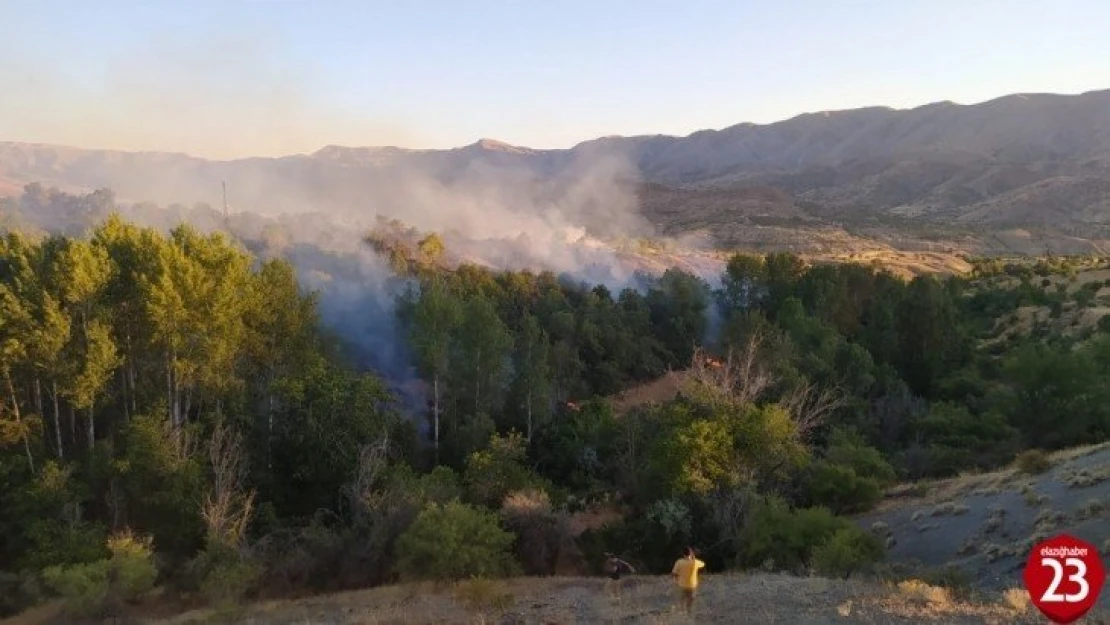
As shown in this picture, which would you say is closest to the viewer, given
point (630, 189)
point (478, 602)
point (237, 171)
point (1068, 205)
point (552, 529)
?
point (478, 602)

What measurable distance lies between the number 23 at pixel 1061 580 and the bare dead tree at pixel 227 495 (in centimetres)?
1987

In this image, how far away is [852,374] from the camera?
3566cm

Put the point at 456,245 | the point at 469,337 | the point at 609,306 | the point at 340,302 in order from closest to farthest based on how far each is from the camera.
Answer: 1. the point at 469,337
2. the point at 340,302
3. the point at 609,306
4. the point at 456,245

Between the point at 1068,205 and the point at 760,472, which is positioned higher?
the point at 1068,205

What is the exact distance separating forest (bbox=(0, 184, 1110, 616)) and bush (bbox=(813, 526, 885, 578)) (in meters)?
0.06

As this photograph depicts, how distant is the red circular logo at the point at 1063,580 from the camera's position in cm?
653

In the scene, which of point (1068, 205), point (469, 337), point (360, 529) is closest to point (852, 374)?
point (469, 337)

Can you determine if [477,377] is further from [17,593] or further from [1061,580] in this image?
[1061,580]

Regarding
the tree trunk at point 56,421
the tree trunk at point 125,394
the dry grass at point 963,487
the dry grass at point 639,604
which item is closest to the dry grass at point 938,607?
the dry grass at point 639,604

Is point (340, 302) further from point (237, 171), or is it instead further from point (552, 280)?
point (237, 171)

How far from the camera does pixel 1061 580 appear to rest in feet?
21.8

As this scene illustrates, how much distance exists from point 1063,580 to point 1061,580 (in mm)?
24

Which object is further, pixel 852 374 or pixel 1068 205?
pixel 1068 205

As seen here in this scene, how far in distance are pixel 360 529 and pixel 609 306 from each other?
30991 millimetres
